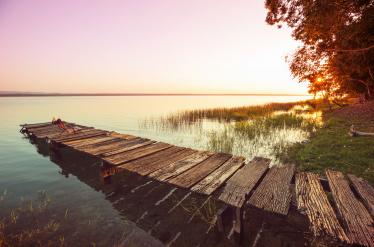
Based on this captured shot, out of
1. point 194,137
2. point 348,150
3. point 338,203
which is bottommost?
point 194,137

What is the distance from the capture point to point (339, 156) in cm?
745

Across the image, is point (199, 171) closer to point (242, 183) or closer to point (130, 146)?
point (242, 183)

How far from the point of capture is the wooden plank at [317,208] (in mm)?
2725

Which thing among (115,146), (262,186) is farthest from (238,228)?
(115,146)

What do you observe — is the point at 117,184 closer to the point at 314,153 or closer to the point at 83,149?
the point at 83,149

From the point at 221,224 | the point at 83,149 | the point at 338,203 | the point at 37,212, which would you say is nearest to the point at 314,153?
the point at 338,203

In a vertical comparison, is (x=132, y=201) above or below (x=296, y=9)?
below

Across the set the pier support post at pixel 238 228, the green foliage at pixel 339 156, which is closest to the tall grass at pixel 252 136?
the green foliage at pixel 339 156

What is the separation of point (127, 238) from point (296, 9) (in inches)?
397

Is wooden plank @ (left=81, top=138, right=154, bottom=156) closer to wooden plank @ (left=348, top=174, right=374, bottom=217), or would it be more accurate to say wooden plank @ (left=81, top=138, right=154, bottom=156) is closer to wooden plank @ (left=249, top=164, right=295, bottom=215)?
wooden plank @ (left=249, top=164, right=295, bottom=215)

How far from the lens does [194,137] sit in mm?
14180

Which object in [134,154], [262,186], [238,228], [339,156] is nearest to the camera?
[238,228]

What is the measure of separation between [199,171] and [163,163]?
126 centimetres

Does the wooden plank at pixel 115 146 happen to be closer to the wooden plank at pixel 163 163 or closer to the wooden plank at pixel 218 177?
the wooden plank at pixel 163 163
